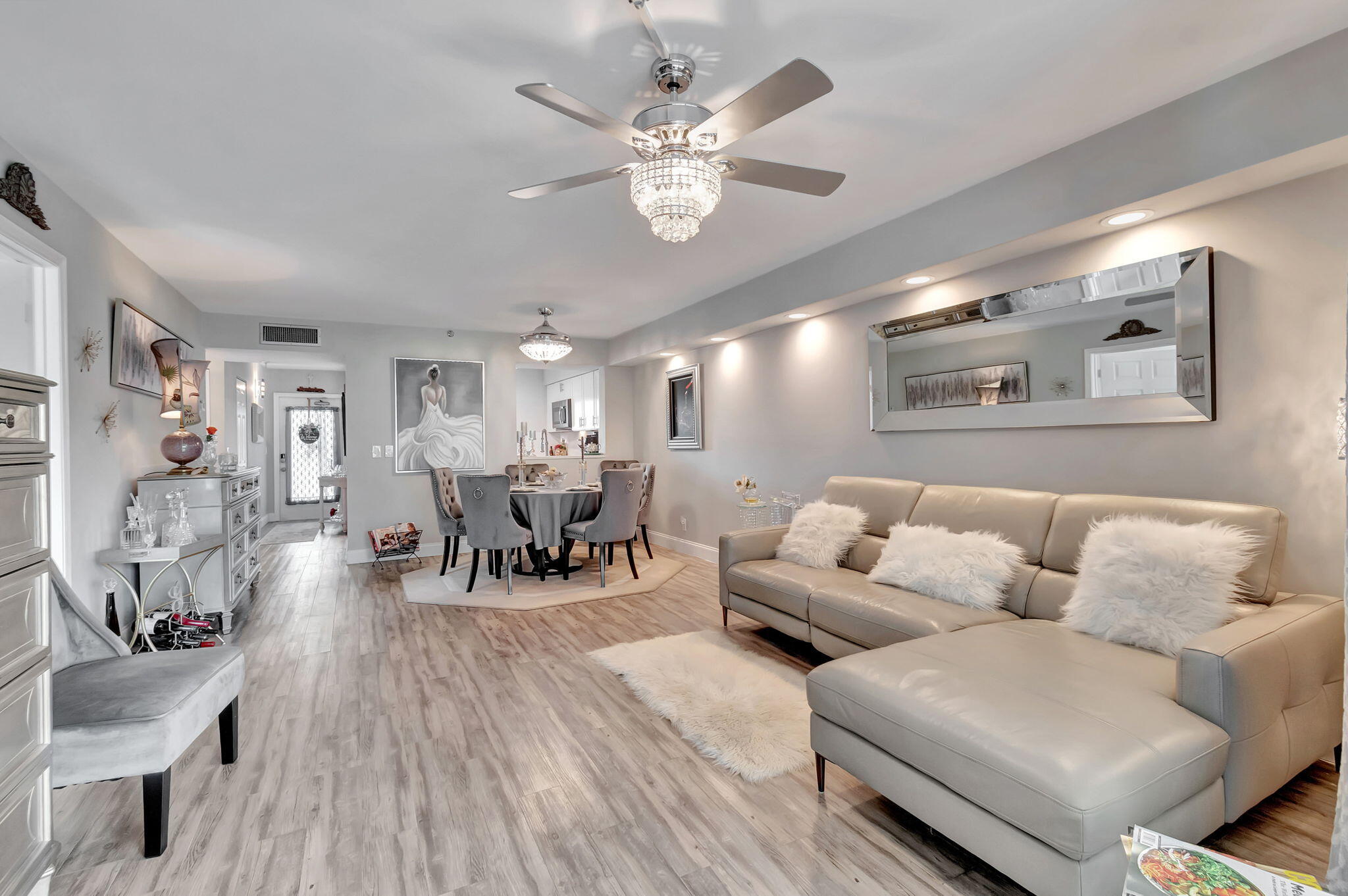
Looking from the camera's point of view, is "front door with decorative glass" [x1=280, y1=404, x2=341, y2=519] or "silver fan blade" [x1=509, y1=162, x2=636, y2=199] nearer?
"silver fan blade" [x1=509, y1=162, x2=636, y2=199]

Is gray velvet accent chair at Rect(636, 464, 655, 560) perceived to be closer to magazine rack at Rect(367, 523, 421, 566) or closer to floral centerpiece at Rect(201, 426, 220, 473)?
magazine rack at Rect(367, 523, 421, 566)

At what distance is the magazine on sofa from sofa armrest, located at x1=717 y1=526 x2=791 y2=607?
2.66 m

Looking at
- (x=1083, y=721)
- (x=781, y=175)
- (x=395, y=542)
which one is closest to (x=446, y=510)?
(x=395, y=542)

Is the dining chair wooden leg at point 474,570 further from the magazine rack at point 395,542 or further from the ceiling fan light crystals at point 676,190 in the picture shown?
the ceiling fan light crystals at point 676,190

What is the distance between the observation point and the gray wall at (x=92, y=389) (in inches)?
117

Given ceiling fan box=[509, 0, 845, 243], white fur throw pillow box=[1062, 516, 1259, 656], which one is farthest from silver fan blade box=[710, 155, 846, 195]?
white fur throw pillow box=[1062, 516, 1259, 656]

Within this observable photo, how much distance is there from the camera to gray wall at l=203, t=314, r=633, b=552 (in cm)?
620

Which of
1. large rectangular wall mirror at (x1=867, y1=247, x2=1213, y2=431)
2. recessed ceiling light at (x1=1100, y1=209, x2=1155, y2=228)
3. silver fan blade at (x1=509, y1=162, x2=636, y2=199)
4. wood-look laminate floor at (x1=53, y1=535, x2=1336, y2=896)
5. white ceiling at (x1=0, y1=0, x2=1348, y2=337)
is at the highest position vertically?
white ceiling at (x1=0, y1=0, x2=1348, y2=337)

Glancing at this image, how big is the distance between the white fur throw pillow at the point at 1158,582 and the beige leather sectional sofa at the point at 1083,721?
62 millimetres

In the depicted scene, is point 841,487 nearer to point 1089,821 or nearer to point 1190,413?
point 1190,413

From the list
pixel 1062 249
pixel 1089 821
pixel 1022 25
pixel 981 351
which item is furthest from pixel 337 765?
pixel 1062 249

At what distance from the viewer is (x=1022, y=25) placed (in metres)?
1.88

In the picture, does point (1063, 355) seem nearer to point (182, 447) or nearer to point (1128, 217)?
point (1128, 217)

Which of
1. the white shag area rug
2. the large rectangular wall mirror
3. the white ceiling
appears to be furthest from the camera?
the large rectangular wall mirror
